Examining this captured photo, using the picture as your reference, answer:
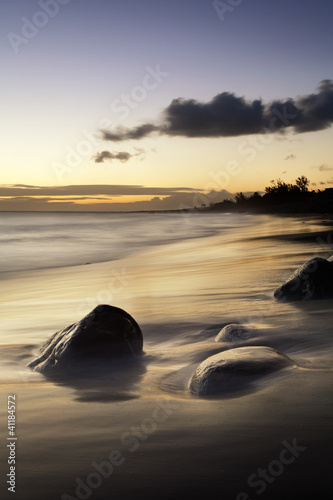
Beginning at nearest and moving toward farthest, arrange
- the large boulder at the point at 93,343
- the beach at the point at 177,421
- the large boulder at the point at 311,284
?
the beach at the point at 177,421 → the large boulder at the point at 93,343 → the large boulder at the point at 311,284

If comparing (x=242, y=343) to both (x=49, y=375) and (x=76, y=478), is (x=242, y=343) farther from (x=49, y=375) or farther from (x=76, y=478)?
(x=76, y=478)

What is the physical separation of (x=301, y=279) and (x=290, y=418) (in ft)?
11.6

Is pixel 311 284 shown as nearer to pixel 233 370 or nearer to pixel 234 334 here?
pixel 234 334

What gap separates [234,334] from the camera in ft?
13.9

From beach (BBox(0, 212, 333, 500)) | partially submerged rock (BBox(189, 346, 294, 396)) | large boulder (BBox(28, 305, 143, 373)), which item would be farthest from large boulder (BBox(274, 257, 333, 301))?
partially submerged rock (BBox(189, 346, 294, 396))

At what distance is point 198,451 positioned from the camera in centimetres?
218

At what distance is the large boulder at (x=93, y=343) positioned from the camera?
12.6 feet

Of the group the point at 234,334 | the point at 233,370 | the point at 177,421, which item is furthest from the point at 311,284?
the point at 177,421

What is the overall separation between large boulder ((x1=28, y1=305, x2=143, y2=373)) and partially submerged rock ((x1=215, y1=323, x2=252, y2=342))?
0.75 metres

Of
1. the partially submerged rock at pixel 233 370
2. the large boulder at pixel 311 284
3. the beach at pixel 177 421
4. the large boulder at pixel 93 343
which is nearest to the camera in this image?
the beach at pixel 177 421

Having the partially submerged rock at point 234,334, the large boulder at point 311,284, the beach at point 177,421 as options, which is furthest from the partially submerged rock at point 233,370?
the large boulder at point 311,284

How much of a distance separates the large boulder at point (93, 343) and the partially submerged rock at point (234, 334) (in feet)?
2.46

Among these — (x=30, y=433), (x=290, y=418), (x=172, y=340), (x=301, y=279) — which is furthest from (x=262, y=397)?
(x=301, y=279)

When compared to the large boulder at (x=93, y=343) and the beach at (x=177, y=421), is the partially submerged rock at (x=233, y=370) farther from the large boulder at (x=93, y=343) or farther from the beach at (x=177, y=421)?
the large boulder at (x=93, y=343)
